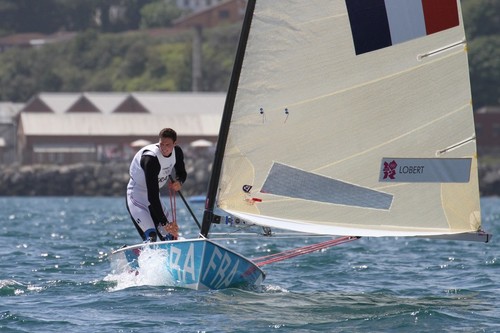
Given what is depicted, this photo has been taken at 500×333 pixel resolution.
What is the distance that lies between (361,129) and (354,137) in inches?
4.1

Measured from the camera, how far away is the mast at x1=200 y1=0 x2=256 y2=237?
13586 millimetres

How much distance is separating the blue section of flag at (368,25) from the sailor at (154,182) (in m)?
2.14

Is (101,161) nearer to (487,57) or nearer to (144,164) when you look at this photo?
(487,57)

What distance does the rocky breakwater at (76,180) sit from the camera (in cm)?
7888

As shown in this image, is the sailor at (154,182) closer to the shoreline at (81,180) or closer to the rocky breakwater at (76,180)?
the shoreline at (81,180)

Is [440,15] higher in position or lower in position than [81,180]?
higher

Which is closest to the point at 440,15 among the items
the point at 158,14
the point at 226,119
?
the point at 226,119

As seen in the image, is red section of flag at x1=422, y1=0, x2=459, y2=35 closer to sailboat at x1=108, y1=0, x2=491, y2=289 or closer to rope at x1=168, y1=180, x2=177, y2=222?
sailboat at x1=108, y1=0, x2=491, y2=289

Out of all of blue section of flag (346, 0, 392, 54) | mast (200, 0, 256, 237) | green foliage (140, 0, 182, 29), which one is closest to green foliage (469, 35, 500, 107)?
green foliage (140, 0, 182, 29)

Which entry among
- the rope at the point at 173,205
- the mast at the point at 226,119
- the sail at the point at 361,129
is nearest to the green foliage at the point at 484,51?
the rope at the point at 173,205

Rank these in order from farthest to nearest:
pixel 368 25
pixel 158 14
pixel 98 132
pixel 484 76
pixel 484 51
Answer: pixel 158 14 < pixel 484 51 < pixel 484 76 < pixel 98 132 < pixel 368 25

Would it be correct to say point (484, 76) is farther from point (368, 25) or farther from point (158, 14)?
point (368, 25)

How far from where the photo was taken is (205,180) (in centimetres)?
7719

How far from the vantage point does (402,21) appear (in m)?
14.0
